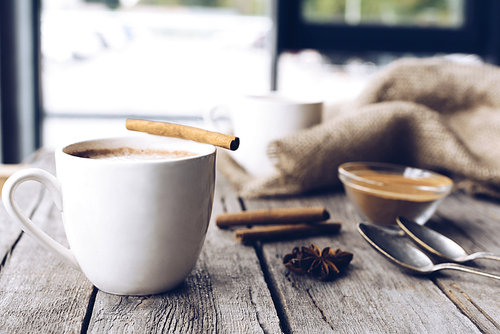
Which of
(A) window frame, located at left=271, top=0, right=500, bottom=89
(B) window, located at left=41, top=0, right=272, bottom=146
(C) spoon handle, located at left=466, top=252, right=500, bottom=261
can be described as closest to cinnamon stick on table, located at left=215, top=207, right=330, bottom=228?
(C) spoon handle, located at left=466, top=252, right=500, bottom=261

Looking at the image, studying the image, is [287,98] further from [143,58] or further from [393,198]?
[143,58]

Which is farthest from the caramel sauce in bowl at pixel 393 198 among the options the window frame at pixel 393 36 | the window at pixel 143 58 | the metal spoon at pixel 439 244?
the window at pixel 143 58

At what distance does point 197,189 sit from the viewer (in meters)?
0.49

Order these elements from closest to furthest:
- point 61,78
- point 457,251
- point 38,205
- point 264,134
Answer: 1. point 457,251
2. point 38,205
3. point 264,134
4. point 61,78

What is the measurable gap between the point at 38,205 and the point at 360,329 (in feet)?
2.05

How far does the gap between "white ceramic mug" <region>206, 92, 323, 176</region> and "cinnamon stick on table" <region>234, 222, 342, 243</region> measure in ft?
→ 0.87

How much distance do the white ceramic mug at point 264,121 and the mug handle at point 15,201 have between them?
52 centimetres

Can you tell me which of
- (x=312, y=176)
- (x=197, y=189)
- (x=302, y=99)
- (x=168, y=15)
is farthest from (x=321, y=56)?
(x=197, y=189)

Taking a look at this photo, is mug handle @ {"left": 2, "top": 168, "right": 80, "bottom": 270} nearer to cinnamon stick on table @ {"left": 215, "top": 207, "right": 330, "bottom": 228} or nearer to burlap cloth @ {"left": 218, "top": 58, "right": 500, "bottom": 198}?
cinnamon stick on table @ {"left": 215, "top": 207, "right": 330, "bottom": 228}

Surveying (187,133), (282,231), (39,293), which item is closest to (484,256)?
(282,231)

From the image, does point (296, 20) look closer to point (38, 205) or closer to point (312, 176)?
point (312, 176)

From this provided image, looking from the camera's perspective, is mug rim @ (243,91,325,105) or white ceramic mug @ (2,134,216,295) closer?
white ceramic mug @ (2,134,216,295)

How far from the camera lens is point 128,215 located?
1.49ft

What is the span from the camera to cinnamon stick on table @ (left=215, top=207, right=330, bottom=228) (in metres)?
0.71
